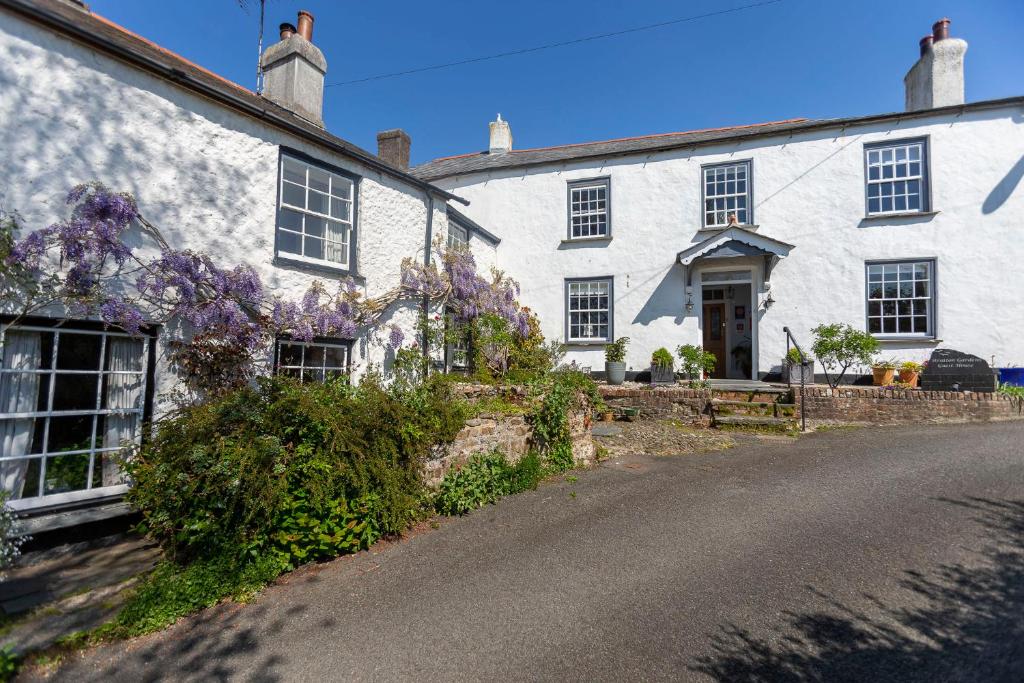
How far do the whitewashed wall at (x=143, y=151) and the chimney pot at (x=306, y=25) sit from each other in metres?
4.35

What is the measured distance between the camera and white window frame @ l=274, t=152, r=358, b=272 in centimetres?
760

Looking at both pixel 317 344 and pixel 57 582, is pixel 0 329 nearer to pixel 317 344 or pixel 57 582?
pixel 57 582

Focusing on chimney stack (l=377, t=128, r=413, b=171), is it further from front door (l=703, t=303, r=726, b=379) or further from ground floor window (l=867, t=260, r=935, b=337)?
ground floor window (l=867, t=260, r=935, b=337)

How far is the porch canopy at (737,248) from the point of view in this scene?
40.5 ft

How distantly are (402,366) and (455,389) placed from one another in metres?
1.96

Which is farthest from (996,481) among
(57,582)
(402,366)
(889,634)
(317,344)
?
(57,582)

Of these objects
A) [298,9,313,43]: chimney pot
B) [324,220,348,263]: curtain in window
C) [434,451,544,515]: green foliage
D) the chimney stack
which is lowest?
[434,451,544,515]: green foliage

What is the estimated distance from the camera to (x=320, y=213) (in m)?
8.36

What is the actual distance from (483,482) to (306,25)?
10.7 metres

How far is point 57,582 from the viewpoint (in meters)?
4.50

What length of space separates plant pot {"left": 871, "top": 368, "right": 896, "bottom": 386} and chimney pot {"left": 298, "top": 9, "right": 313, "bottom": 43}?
15.0 meters

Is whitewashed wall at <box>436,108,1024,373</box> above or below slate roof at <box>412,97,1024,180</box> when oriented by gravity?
below

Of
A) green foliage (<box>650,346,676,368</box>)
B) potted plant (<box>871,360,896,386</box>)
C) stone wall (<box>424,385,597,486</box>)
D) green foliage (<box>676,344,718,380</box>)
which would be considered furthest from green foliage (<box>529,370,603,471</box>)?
potted plant (<box>871,360,896,386</box>)

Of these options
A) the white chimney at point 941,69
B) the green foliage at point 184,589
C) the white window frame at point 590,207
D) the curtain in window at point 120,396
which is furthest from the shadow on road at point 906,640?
the white chimney at point 941,69
